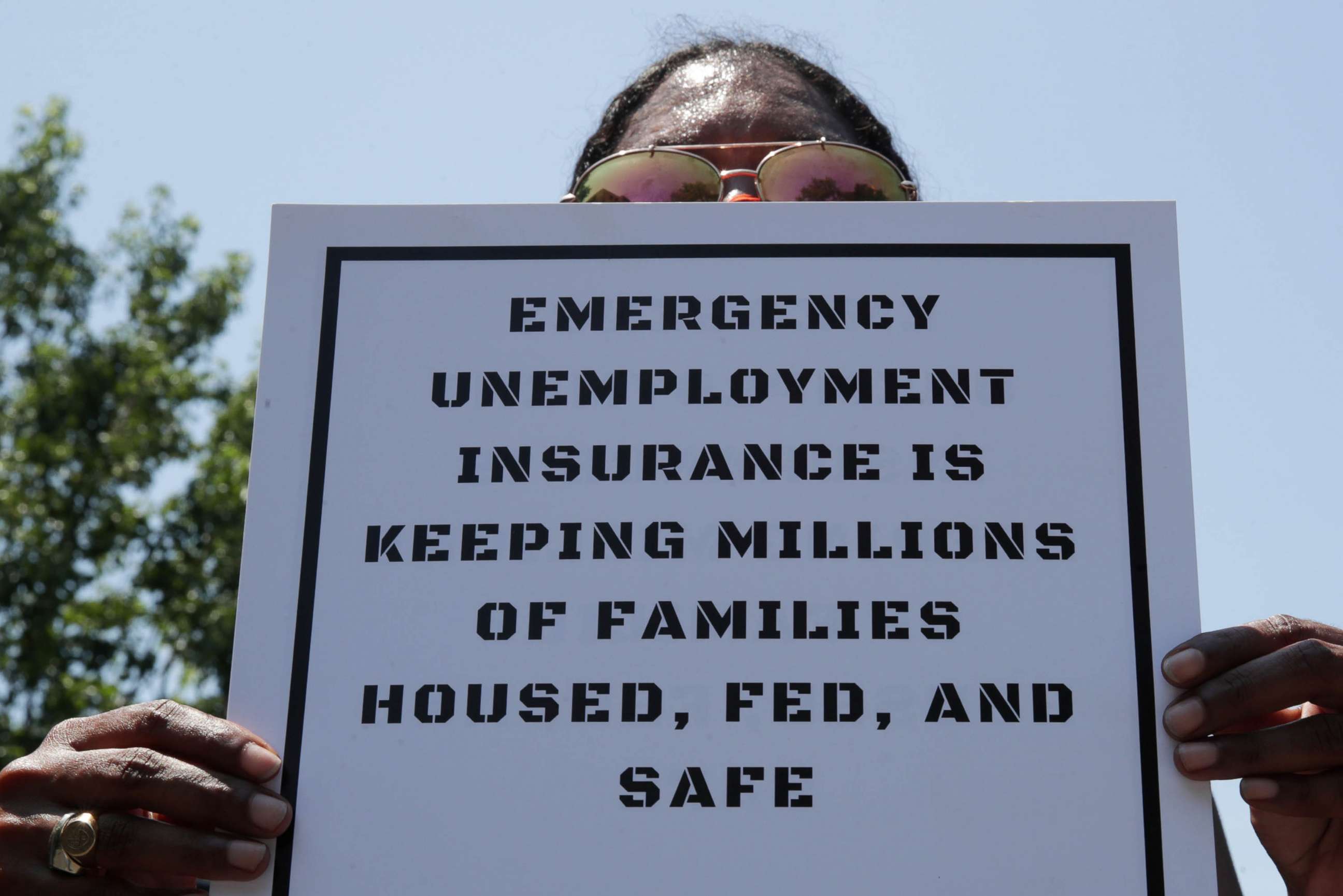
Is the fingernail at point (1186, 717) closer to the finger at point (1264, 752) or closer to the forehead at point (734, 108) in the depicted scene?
the finger at point (1264, 752)

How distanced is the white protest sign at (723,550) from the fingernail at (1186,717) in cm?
4

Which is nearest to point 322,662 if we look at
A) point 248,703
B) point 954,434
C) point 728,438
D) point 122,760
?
point 248,703

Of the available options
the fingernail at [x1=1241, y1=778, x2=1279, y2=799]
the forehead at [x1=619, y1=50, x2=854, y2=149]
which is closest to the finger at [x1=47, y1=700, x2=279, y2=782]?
the fingernail at [x1=1241, y1=778, x2=1279, y2=799]

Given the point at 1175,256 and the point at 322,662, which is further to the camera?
the point at 1175,256

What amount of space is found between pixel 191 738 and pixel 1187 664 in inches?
56.5

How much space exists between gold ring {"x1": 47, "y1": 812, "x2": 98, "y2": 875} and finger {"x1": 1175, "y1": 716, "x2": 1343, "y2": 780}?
156cm

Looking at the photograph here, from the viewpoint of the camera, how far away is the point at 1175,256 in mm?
2258

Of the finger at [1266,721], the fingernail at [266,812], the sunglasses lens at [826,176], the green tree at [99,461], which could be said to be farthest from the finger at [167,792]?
the green tree at [99,461]

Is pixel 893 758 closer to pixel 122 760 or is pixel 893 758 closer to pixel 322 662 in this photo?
pixel 322 662

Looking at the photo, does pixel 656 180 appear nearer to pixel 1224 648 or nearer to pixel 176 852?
pixel 1224 648

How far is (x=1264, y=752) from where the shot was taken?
1.97 meters

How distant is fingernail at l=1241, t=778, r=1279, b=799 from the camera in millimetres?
1988

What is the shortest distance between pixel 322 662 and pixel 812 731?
2.45ft

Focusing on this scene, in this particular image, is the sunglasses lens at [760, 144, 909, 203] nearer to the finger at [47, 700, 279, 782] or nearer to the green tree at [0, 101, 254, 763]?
the finger at [47, 700, 279, 782]
